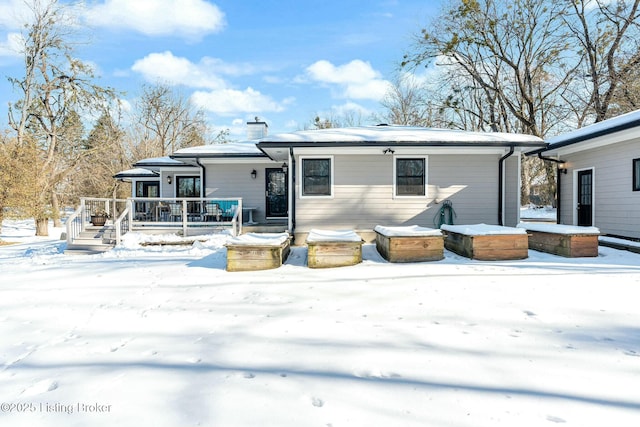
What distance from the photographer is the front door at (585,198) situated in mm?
8953

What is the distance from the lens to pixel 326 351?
2.67m

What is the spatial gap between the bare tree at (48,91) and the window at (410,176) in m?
14.7

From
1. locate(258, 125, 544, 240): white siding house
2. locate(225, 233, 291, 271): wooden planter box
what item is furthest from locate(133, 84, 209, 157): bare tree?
locate(225, 233, 291, 271): wooden planter box

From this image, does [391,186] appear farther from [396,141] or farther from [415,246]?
[415,246]

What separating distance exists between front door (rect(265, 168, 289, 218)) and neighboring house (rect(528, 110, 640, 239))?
24.9ft

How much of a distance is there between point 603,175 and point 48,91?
22.5m

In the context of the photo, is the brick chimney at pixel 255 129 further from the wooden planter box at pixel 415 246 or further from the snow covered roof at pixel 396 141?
the wooden planter box at pixel 415 246

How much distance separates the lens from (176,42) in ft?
54.8

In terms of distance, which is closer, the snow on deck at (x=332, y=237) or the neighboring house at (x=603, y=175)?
the snow on deck at (x=332, y=237)

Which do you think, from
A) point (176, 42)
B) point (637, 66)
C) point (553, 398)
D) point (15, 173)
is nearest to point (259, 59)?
point (176, 42)

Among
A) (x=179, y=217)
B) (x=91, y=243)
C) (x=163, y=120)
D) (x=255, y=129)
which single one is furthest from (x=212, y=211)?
(x=163, y=120)

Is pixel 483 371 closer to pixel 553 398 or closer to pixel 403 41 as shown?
pixel 553 398

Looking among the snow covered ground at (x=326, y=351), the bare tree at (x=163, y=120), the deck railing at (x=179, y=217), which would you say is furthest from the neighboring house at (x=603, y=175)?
the bare tree at (x=163, y=120)

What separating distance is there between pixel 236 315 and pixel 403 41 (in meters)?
20.9
